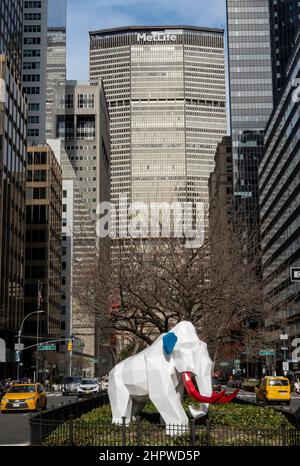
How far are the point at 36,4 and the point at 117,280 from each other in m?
144

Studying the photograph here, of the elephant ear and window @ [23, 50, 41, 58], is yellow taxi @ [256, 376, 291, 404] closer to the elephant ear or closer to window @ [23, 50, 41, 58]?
the elephant ear

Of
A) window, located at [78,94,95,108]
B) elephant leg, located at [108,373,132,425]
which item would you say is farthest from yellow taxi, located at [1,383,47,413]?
window, located at [78,94,95,108]

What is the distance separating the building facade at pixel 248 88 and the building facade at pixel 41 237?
52709 mm

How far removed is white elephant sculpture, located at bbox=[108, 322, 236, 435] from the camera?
14336mm

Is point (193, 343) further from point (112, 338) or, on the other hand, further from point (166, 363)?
point (112, 338)

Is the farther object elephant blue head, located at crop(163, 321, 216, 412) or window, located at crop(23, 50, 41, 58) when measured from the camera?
window, located at crop(23, 50, 41, 58)

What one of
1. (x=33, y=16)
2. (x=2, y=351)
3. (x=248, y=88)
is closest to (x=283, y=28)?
(x=248, y=88)

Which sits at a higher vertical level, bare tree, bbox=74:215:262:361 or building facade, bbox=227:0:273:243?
building facade, bbox=227:0:273:243

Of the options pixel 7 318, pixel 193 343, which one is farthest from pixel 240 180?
pixel 193 343

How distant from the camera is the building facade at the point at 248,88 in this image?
15288 centimetres

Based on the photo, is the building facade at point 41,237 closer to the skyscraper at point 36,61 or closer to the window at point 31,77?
the skyscraper at point 36,61

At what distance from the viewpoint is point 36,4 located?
6038 inches

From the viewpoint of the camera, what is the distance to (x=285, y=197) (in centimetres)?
9644

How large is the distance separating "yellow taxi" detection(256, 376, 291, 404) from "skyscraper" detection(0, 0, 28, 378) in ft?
124
